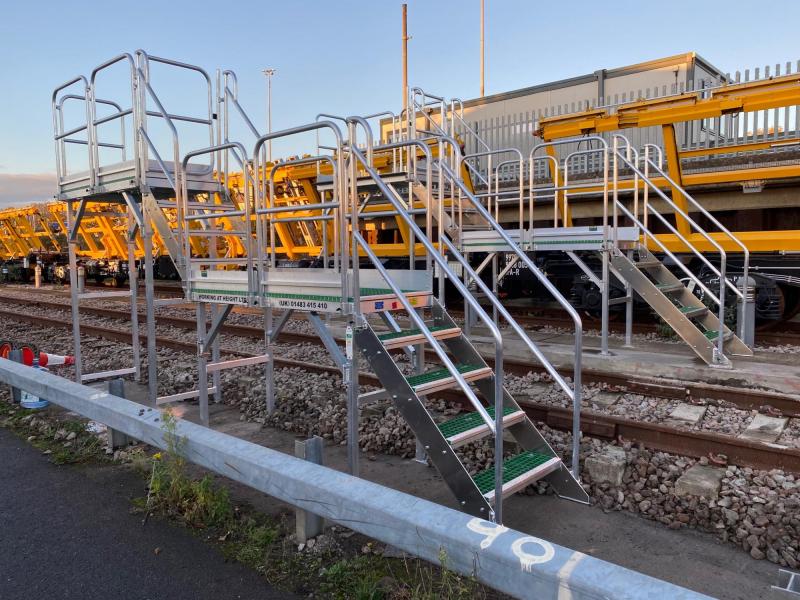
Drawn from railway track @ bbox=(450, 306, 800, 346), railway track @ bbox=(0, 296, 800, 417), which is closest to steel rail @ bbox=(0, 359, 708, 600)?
railway track @ bbox=(0, 296, 800, 417)

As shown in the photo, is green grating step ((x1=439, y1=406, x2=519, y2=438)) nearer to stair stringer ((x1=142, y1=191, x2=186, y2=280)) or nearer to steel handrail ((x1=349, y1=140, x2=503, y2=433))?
steel handrail ((x1=349, y1=140, x2=503, y2=433))

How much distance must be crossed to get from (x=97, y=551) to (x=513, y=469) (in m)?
2.48

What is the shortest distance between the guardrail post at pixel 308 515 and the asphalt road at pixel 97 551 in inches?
14.4

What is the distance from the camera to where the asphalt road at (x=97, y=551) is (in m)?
3.05

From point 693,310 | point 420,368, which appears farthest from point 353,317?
point 693,310

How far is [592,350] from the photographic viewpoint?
8.54 meters

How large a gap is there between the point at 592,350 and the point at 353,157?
5.56 meters

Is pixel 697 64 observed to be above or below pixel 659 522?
above

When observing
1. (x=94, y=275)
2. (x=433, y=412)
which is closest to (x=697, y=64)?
(x=433, y=412)

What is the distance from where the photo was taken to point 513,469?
3.99m

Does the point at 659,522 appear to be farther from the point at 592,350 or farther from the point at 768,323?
the point at 768,323

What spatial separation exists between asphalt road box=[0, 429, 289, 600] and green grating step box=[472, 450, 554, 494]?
1377mm

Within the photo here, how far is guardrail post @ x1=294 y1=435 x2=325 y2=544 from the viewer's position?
3459mm

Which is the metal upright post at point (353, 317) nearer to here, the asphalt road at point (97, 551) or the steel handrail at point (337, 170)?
the steel handrail at point (337, 170)
